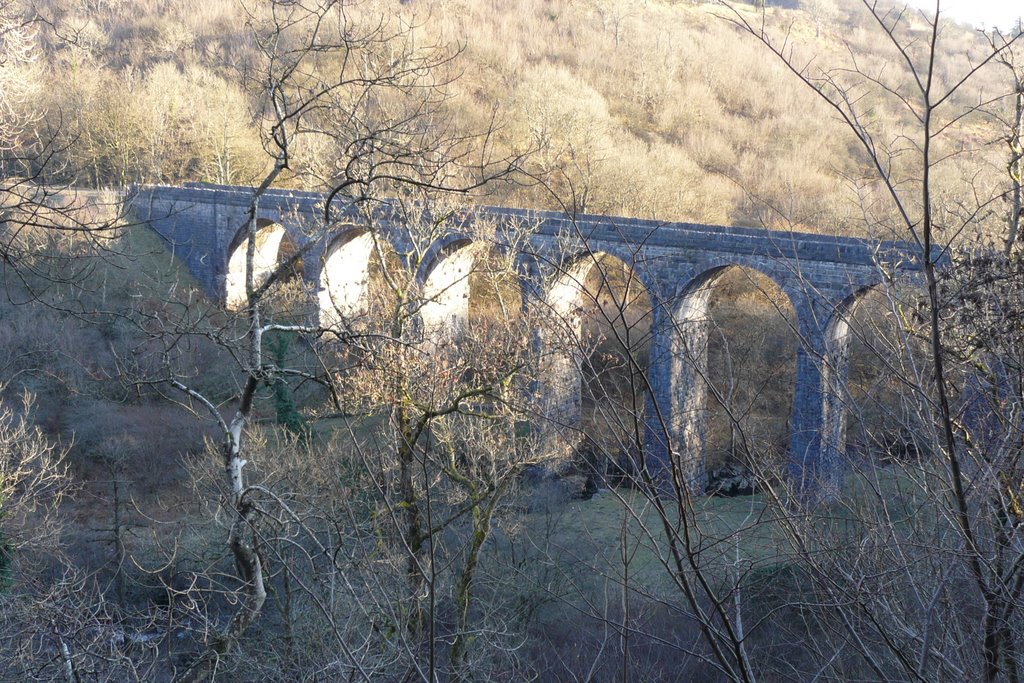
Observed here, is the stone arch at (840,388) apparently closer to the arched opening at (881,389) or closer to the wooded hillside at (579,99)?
the arched opening at (881,389)

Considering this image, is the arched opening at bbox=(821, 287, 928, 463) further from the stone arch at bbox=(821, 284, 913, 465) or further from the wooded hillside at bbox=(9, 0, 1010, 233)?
the wooded hillside at bbox=(9, 0, 1010, 233)

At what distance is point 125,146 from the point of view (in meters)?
22.6

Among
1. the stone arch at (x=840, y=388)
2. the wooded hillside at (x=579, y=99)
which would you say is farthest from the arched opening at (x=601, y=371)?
the wooded hillside at (x=579, y=99)

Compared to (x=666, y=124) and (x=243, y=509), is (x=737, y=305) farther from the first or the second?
(x=243, y=509)

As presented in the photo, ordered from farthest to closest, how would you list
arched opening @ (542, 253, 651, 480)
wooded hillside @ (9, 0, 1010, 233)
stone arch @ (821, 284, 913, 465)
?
wooded hillside @ (9, 0, 1010, 233), stone arch @ (821, 284, 913, 465), arched opening @ (542, 253, 651, 480)

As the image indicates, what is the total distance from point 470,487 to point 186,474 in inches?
283

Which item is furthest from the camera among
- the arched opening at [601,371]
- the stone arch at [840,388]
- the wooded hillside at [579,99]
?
the wooded hillside at [579,99]

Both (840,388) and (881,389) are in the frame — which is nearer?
(840,388)

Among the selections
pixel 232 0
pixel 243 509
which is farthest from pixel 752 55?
pixel 243 509

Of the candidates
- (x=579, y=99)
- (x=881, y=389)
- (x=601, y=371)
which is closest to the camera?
(x=601, y=371)

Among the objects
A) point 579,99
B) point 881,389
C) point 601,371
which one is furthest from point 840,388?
point 579,99

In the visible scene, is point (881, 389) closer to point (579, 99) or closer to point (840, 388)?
point (840, 388)

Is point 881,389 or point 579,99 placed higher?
point 579,99

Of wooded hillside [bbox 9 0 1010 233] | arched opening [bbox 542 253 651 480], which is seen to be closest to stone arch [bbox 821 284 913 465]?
arched opening [bbox 542 253 651 480]
